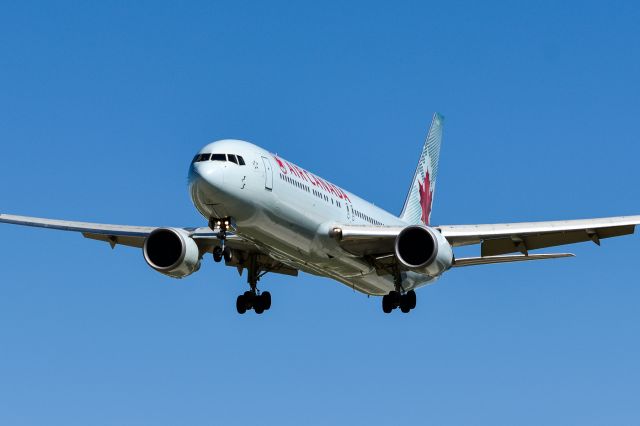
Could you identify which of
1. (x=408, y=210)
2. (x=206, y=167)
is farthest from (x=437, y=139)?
(x=206, y=167)

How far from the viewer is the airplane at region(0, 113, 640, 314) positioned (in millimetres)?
32500

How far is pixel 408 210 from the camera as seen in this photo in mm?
48656

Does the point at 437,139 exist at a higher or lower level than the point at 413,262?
higher

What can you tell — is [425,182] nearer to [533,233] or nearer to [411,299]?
[411,299]

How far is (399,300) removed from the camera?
39156mm

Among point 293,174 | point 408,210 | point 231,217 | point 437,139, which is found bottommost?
point 231,217

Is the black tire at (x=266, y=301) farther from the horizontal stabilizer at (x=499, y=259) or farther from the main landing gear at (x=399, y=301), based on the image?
the horizontal stabilizer at (x=499, y=259)

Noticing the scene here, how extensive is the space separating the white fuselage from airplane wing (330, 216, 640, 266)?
0.57 meters

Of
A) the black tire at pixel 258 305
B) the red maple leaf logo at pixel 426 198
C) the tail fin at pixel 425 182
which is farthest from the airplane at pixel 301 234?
the red maple leaf logo at pixel 426 198

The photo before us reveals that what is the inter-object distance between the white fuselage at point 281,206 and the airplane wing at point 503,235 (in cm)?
57

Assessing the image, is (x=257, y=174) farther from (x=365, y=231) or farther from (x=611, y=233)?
(x=611, y=233)

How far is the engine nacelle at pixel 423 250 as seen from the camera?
116ft

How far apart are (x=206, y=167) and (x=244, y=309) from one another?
9.47 metres

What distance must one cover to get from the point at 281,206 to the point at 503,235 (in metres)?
7.98
